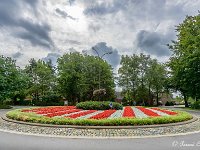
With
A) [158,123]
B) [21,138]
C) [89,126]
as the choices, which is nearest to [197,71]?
[158,123]

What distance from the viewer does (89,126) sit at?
14.9 metres

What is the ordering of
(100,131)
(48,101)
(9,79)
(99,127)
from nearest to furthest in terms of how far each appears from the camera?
1. (100,131)
2. (99,127)
3. (9,79)
4. (48,101)

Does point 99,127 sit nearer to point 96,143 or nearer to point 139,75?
point 96,143

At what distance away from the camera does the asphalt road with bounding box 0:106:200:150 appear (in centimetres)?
1032

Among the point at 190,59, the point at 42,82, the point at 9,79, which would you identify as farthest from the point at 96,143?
the point at 42,82

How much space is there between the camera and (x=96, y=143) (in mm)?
11359

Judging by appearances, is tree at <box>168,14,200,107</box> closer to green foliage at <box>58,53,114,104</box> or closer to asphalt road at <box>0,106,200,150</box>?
green foliage at <box>58,53,114,104</box>

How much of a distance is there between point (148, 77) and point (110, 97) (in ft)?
37.2

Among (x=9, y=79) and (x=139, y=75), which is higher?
(x=139, y=75)

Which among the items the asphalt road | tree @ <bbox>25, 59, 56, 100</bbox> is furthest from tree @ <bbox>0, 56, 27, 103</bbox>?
the asphalt road

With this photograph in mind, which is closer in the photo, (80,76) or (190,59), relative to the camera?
(190,59)

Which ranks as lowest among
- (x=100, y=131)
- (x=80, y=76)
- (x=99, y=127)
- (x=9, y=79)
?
(x=100, y=131)

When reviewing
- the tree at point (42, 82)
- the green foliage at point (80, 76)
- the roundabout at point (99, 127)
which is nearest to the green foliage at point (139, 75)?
the green foliage at point (80, 76)

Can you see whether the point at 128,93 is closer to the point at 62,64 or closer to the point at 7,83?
the point at 62,64
